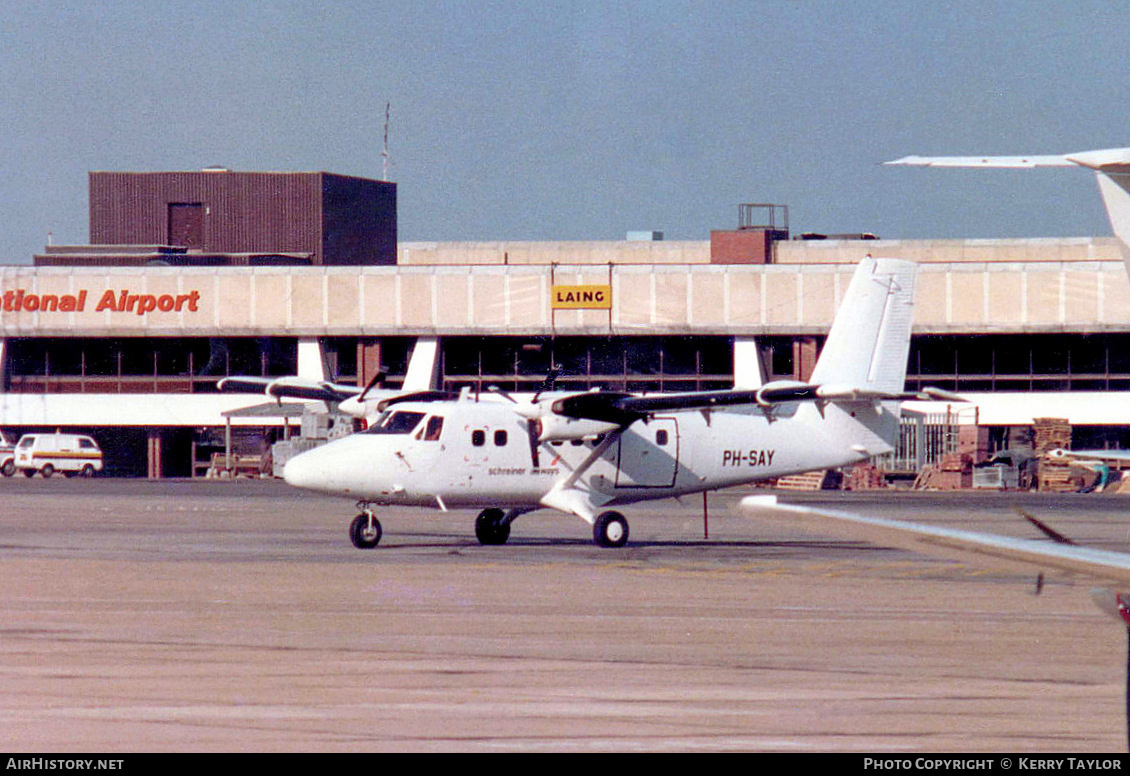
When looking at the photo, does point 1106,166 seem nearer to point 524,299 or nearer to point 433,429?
point 433,429

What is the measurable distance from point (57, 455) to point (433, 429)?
134 feet

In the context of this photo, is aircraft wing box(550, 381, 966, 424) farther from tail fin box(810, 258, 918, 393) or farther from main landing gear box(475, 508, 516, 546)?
main landing gear box(475, 508, 516, 546)

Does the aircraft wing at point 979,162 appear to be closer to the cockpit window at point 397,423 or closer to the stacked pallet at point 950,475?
the cockpit window at point 397,423

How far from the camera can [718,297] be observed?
6806 centimetres

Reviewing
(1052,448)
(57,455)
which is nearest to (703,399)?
(1052,448)

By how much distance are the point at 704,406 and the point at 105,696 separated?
53.8 ft

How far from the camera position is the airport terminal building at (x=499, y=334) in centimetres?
6638

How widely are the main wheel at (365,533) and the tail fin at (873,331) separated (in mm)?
8741

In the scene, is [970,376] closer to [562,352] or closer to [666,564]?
[562,352]

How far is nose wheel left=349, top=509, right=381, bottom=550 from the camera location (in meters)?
27.2

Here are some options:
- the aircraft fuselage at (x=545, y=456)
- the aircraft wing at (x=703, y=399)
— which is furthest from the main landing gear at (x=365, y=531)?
the aircraft wing at (x=703, y=399)

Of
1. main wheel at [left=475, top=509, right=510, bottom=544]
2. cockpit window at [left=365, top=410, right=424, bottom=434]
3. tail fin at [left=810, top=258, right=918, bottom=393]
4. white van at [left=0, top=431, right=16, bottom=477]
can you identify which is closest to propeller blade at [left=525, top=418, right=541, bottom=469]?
main wheel at [left=475, top=509, right=510, bottom=544]

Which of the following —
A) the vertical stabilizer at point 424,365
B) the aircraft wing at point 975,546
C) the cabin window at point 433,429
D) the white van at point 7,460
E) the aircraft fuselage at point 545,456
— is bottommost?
A: the white van at point 7,460

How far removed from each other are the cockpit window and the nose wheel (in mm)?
1426
